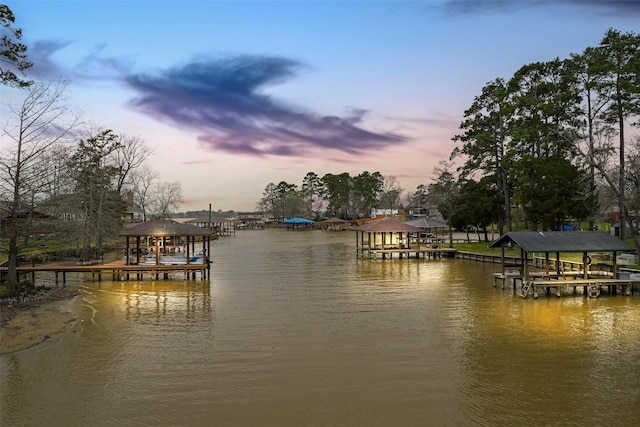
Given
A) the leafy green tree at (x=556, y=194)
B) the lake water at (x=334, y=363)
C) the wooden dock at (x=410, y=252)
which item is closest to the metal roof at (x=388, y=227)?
the wooden dock at (x=410, y=252)

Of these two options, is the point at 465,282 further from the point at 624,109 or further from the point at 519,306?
the point at 624,109

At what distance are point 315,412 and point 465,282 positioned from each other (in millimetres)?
17338

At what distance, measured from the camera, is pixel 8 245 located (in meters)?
19.5

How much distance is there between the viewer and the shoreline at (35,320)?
41.6ft

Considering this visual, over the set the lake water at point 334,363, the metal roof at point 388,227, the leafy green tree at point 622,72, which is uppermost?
the leafy green tree at point 622,72

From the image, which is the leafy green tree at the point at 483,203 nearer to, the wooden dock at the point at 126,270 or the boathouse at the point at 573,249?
the boathouse at the point at 573,249

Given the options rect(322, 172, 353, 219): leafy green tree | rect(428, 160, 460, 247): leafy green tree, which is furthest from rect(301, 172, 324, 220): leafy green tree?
rect(428, 160, 460, 247): leafy green tree

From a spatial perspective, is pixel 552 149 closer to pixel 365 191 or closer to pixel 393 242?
pixel 393 242

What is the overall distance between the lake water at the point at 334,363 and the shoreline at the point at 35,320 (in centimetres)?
55

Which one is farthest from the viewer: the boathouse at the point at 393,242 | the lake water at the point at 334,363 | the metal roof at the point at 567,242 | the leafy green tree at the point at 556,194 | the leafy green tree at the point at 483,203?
the leafy green tree at the point at 483,203

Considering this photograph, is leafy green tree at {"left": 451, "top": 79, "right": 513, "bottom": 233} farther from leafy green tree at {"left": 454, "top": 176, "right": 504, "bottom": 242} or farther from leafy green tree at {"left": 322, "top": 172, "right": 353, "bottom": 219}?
leafy green tree at {"left": 322, "top": 172, "right": 353, "bottom": 219}

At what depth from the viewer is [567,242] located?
20.0 meters

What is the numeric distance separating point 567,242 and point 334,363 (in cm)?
1417

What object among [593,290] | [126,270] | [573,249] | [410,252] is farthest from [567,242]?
[126,270]
